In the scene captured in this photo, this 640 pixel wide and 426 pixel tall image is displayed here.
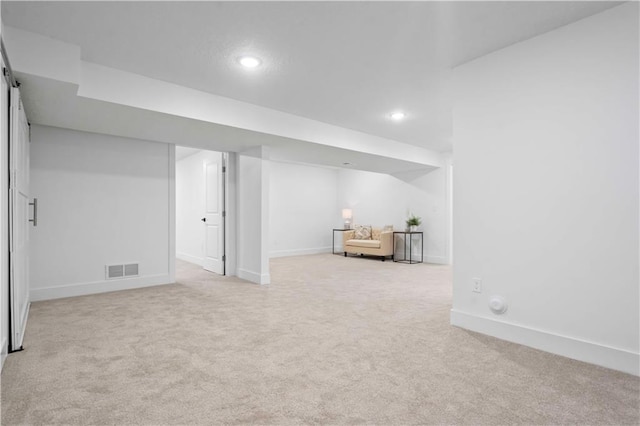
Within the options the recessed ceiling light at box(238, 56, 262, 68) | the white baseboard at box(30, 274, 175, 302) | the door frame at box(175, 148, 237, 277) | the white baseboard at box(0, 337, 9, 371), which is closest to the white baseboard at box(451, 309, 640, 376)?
the recessed ceiling light at box(238, 56, 262, 68)

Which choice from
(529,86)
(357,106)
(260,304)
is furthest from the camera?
(357,106)

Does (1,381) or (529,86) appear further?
(529,86)

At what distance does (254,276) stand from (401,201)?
4.40 meters

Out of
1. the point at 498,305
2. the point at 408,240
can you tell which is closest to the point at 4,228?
the point at 498,305

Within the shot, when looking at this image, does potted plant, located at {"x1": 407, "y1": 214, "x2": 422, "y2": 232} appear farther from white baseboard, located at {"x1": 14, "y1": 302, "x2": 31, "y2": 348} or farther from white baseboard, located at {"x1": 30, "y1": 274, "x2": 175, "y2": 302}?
white baseboard, located at {"x1": 14, "y1": 302, "x2": 31, "y2": 348}

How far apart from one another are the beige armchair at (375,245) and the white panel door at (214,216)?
3349mm

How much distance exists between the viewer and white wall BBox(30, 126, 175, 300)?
412cm

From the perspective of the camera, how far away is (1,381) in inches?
81.3

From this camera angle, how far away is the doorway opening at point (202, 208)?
5934mm

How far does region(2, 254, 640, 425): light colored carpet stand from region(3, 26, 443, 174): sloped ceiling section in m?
2.01

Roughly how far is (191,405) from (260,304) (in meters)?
2.06

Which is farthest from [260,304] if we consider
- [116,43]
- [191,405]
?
[116,43]

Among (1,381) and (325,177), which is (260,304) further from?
(325,177)

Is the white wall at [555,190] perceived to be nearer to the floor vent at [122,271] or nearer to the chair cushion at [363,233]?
the floor vent at [122,271]
